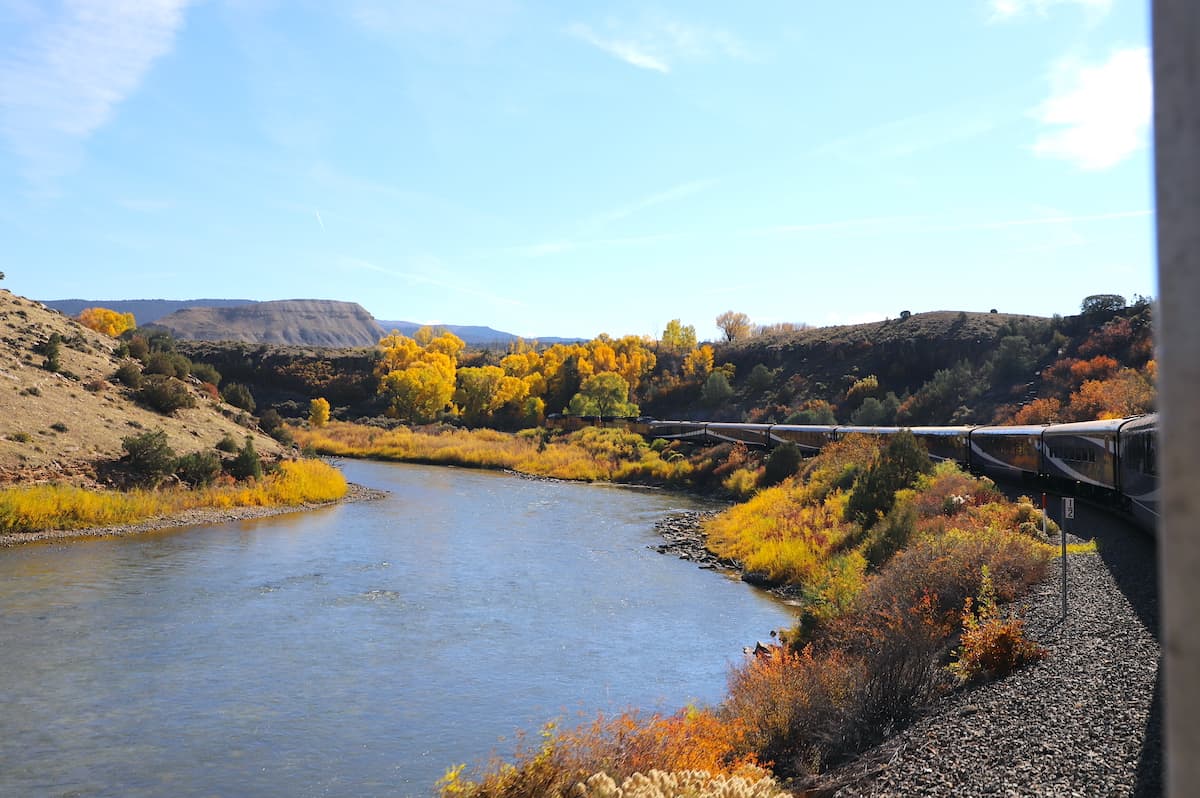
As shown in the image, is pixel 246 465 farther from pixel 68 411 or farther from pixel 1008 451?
pixel 1008 451

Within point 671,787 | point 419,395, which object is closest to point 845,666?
point 671,787

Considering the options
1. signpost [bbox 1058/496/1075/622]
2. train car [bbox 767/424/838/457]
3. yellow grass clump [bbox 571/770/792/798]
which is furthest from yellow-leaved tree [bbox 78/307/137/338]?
yellow grass clump [bbox 571/770/792/798]

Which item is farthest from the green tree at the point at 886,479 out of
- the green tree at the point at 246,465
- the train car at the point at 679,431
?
the train car at the point at 679,431

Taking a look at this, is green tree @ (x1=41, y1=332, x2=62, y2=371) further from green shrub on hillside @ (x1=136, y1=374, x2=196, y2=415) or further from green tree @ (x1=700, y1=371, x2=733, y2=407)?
green tree @ (x1=700, y1=371, x2=733, y2=407)

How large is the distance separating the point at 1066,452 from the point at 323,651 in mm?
23420

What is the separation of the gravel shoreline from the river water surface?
17.2ft

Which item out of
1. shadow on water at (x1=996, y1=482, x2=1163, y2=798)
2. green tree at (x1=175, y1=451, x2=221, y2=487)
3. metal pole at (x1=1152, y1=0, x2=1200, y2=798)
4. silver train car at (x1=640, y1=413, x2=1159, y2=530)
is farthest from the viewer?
green tree at (x1=175, y1=451, x2=221, y2=487)

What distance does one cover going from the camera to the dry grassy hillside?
3247 centimetres

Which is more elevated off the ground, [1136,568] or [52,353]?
[52,353]

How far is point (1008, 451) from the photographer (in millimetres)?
35500

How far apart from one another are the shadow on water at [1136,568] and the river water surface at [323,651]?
269 inches

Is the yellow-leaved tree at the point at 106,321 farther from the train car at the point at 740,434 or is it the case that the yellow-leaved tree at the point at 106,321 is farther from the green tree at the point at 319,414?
the train car at the point at 740,434

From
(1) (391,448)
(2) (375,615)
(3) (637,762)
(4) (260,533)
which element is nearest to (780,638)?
(2) (375,615)

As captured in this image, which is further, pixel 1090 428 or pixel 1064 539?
pixel 1090 428
